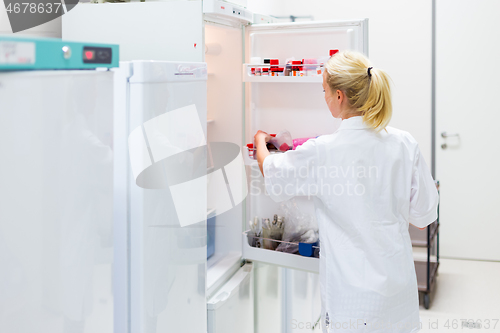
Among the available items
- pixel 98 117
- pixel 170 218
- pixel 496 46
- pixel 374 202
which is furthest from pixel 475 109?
pixel 98 117

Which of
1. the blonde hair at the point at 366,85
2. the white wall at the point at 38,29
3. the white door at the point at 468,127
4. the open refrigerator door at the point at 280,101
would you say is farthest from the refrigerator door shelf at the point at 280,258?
the white door at the point at 468,127

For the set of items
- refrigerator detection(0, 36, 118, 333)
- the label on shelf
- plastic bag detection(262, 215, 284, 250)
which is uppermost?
the label on shelf

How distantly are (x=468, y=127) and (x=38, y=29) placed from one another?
10.6 ft

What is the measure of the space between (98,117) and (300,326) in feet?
6.16

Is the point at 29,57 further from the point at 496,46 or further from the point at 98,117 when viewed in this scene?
the point at 496,46

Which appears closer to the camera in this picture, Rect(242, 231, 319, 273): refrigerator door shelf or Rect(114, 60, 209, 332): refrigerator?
Rect(114, 60, 209, 332): refrigerator

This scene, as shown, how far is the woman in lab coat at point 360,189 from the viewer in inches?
61.9

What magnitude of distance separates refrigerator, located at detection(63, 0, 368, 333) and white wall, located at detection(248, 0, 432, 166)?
191cm

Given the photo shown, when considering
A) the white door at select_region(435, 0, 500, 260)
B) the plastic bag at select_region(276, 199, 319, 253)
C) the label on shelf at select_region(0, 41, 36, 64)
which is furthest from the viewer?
the white door at select_region(435, 0, 500, 260)

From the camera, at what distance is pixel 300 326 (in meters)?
2.56

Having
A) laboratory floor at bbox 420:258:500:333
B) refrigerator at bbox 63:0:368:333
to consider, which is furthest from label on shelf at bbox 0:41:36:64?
laboratory floor at bbox 420:258:500:333

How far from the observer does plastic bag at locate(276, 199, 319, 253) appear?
2.02 meters

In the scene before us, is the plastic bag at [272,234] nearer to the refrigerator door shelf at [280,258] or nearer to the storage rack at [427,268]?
the refrigerator door shelf at [280,258]

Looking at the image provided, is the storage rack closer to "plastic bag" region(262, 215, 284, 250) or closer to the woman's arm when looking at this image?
"plastic bag" region(262, 215, 284, 250)
